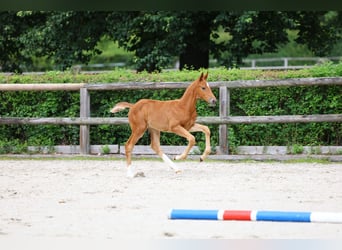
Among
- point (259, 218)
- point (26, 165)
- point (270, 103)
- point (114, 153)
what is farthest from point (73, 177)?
point (259, 218)

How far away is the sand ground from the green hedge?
1010mm

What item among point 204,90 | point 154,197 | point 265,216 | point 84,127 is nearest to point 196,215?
point 265,216

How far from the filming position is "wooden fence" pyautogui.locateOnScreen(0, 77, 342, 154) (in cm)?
1438

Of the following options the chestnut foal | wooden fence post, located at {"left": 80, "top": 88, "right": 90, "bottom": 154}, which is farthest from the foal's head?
wooden fence post, located at {"left": 80, "top": 88, "right": 90, "bottom": 154}

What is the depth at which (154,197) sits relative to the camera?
9.94 m

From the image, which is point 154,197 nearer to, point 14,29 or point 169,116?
point 169,116

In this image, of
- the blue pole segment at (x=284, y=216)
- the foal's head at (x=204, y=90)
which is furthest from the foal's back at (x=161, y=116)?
the blue pole segment at (x=284, y=216)

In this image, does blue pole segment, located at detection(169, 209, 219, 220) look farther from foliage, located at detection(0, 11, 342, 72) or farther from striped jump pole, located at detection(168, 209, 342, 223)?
foliage, located at detection(0, 11, 342, 72)

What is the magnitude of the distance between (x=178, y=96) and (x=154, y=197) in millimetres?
5756

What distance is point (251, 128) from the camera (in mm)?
15117

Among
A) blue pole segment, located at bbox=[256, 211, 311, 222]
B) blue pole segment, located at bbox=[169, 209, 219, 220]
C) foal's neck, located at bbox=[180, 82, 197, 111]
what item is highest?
foal's neck, located at bbox=[180, 82, 197, 111]

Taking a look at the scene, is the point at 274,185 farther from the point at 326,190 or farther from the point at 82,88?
the point at 82,88

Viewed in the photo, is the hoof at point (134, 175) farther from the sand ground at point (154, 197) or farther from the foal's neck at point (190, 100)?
the foal's neck at point (190, 100)

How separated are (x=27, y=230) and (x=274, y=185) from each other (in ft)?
13.9
